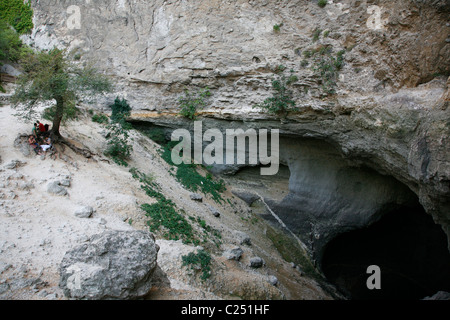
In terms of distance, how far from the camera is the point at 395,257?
42.6 ft

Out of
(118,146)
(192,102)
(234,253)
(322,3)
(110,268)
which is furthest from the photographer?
(192,102)

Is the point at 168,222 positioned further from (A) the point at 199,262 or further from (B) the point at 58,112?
(B) the point at 58,112

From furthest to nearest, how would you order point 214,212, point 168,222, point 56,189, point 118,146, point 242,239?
point 214,212 → point 118,146 → point 242,239 → point 168,222 → point 56,189

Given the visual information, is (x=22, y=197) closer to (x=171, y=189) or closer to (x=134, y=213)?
(x=134, y=213)

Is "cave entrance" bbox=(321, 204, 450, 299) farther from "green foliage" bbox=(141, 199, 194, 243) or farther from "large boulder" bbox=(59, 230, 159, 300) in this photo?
"large boulder" bbox=(59, 230, 159, 300)

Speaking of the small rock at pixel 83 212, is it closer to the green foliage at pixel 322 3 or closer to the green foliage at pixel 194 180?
the green foliage at pixel 194 180

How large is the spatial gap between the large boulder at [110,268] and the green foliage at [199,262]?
1.83 m

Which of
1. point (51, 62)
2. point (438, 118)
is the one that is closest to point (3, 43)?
point (51, 62)

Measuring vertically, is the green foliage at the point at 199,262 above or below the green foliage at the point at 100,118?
below

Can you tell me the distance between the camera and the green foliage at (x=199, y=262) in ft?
21.5

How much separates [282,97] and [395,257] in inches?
357

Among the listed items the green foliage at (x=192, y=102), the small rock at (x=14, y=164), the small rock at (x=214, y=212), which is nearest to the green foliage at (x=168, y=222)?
the small rock at (x=214, y=212)

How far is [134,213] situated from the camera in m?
7.63

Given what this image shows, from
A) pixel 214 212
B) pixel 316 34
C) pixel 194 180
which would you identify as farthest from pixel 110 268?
pixel 316 34
